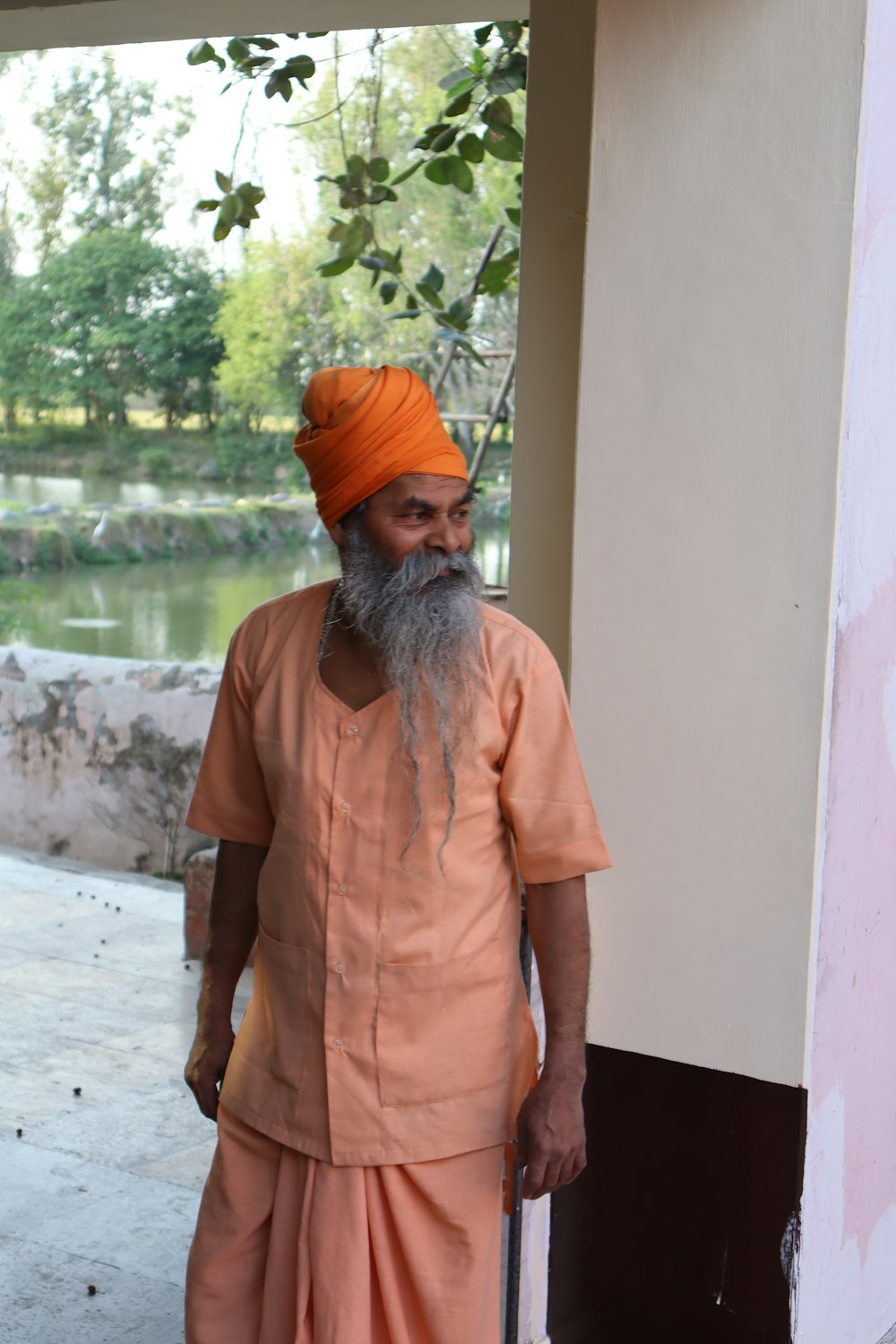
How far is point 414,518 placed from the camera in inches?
66.8

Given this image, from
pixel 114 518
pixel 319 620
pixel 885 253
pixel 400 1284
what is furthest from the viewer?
pixel 114 518

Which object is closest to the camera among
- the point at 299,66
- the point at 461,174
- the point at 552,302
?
the point at 552,302

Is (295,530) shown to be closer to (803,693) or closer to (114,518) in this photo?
(114,518)

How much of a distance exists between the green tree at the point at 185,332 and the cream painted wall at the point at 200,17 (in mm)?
10624

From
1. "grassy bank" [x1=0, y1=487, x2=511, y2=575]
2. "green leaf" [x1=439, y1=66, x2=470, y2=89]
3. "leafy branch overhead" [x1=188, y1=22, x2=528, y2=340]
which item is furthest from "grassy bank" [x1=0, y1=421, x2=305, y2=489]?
"green leaf" [x1=439, y1=66, x2=470, y2=89]

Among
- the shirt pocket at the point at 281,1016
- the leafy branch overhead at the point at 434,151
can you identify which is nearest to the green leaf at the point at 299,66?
the leafy branch overhead at the point at 434,151

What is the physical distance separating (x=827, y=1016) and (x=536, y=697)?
0.72m

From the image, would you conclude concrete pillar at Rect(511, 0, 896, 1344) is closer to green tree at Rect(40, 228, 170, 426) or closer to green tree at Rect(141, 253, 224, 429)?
green tree at Rect(141, 253, 224, 429)

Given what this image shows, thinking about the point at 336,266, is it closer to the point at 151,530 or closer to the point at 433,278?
the point at 433,278

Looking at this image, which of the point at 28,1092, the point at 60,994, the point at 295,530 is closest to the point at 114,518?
the point at 295,530

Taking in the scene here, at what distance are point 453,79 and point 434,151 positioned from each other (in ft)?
0.62

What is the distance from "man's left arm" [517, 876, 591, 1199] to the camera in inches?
65.2

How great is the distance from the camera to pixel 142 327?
44.3 feet

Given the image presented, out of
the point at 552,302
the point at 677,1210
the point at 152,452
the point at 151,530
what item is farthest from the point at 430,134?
the point at 152,452
